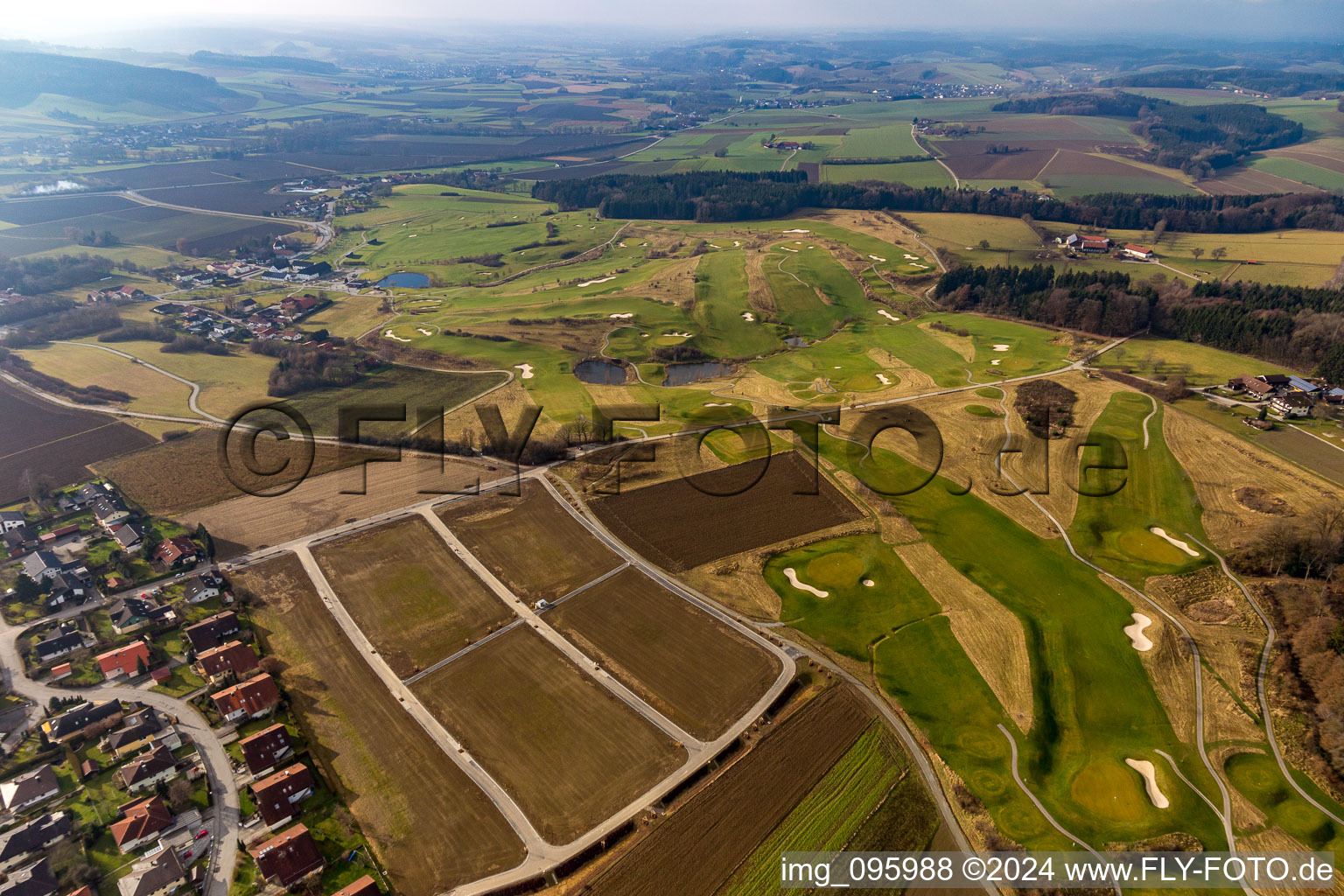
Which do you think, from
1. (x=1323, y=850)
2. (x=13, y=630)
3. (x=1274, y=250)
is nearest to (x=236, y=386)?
(x=13, y=630)

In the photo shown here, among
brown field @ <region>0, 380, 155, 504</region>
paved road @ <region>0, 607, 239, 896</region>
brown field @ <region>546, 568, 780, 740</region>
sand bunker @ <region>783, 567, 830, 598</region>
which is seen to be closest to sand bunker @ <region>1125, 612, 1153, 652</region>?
sand bunker @ <region>783, 567, 830, 598</region>

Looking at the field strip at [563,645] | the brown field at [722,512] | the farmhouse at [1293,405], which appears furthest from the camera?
the farmhouse at [1293,405]

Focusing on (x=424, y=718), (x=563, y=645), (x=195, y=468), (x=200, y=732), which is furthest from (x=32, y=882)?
(x=195, y=468)

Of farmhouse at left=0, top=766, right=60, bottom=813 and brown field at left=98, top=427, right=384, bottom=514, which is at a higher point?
brown field at left=98, top=427, right=384, bottom=514

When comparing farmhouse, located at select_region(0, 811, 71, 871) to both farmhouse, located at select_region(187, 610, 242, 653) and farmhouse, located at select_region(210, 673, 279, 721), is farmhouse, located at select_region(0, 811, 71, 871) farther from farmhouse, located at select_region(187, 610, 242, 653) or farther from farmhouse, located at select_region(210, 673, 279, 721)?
farmhouse, located at select_region(187, 610, 242, 653)

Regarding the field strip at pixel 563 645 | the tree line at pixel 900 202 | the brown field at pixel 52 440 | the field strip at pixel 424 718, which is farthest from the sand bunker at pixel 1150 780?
the tree line at pixel 900 202

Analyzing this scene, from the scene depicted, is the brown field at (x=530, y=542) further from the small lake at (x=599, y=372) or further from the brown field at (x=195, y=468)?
the small lake at (x=599, y=372)
